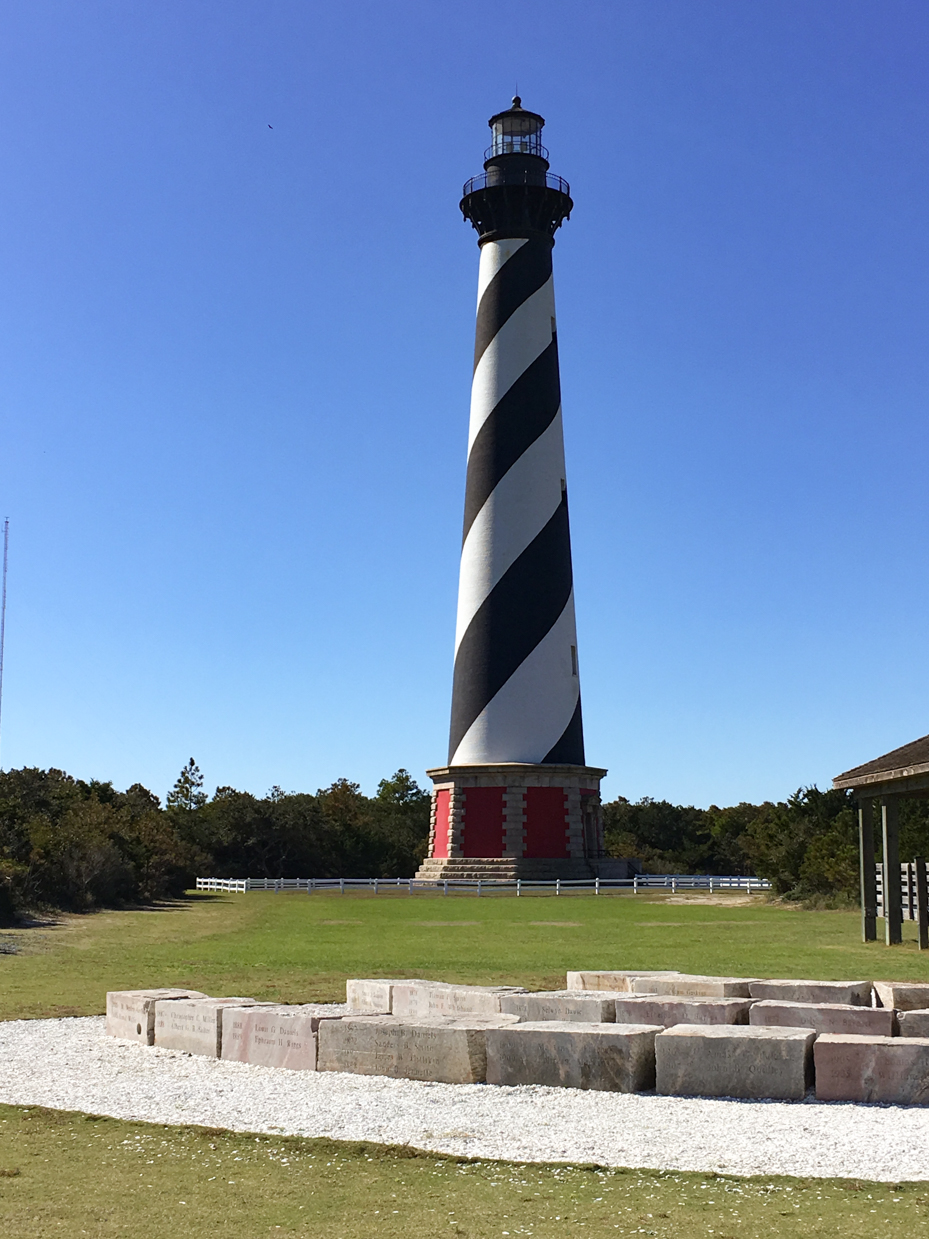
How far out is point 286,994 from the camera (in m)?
13.6

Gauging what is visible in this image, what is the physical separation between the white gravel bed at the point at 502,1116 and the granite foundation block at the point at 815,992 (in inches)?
117

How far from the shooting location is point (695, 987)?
11852 mm

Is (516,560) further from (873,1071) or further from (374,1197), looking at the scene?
(374,1197)

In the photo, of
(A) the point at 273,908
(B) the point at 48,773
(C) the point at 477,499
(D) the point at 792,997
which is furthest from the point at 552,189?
(D) the point at 792,997

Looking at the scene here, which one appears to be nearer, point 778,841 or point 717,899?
point 717,899

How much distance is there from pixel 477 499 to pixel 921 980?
2821cm

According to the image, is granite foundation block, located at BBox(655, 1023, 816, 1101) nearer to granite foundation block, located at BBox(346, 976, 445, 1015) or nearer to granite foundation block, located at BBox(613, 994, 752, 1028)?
granite foundation block, located at BBox(613, 994, 752, 1028)

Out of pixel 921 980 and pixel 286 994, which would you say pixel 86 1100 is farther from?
pixel 921 980

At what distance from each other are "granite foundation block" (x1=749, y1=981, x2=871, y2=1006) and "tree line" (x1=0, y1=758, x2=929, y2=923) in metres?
16.5

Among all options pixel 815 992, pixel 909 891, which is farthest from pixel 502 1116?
pixel 909 891

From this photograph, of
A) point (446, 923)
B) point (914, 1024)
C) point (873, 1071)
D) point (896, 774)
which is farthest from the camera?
point (446, 923)

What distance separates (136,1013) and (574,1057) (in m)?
4.27

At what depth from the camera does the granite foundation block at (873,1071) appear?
8.60m

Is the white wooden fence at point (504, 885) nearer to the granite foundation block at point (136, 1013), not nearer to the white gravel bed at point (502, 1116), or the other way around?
the granite foundation block at point (136, 1013)
